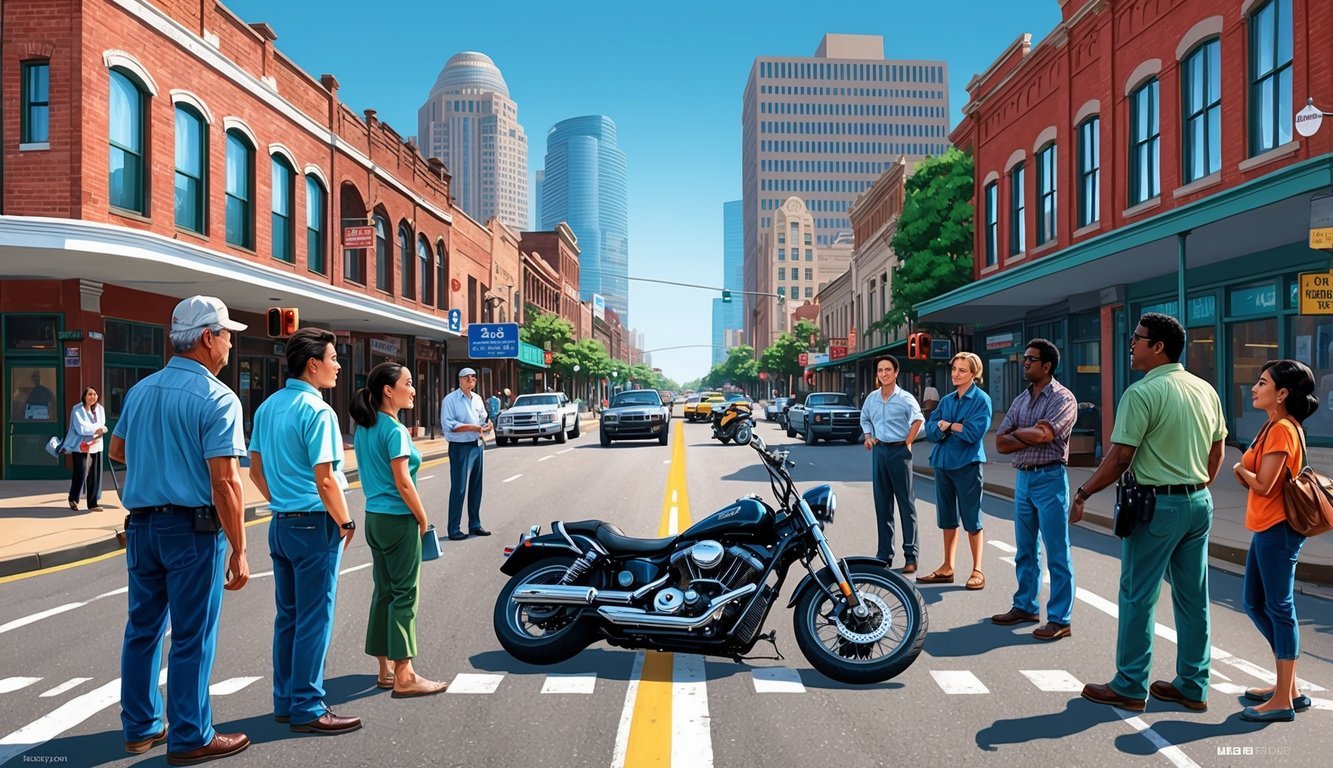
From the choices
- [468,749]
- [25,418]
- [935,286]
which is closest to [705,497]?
[468,749]

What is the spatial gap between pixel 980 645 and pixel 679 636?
217 cm

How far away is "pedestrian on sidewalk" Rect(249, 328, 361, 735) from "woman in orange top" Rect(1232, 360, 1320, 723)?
469cm

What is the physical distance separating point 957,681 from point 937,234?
28721 mm

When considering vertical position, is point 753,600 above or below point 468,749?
above

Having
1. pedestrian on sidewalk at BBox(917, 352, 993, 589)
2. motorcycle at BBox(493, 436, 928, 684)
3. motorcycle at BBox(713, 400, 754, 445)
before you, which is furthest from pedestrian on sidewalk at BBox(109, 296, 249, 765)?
pedestrian on sidewalk at BBox(917, 352, 993, 589)

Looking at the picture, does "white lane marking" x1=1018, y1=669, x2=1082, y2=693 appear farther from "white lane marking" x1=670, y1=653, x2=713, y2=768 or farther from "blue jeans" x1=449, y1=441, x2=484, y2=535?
"blue jeans" x1=449, y1=441, x2=484, y2=535

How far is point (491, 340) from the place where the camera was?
3938 centimetres

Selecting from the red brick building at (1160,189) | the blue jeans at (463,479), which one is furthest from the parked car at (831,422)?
the blue jeans at (463,479)

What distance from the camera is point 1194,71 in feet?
59.6

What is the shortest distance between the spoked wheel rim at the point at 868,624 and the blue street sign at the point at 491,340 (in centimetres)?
3451

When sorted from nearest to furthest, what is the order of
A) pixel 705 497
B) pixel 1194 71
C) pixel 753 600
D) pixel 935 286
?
pixel 753 600, pixel 705 497, pixel 1194 71, pixel 935 286

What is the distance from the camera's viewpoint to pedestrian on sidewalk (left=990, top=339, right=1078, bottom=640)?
19.9 ft

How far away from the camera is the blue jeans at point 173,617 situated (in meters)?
4.00

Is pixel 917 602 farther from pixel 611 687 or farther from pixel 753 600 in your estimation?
pixel 611 687
